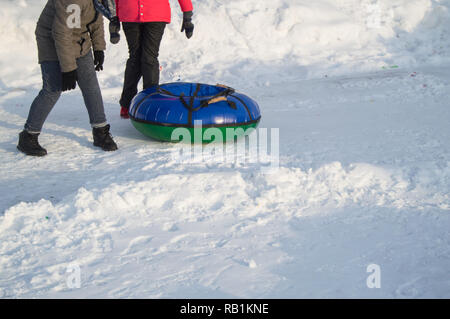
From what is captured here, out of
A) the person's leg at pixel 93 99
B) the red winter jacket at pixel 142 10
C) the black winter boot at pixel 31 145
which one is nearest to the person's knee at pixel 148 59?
the red winter jacket at pixel 142 10

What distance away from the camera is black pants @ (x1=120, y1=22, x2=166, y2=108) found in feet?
17.2

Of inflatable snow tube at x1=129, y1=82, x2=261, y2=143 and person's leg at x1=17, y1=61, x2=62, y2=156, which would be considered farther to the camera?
inflatable snow tube at x1=129, y1=82, x2=261, y2=143

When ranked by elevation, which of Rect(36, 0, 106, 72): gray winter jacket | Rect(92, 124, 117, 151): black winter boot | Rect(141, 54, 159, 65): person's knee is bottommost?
Rect(92, 124, 117, 151): black winter boot

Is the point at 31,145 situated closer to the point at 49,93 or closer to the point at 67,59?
the point at 49,93

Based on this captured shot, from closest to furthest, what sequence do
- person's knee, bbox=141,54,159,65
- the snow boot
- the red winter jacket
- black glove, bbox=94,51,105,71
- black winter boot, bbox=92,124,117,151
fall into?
black glove, bbox=94,51,105,71 → black winter boot, bbox=92,124,117,151 → the red winter jacket → person's knee, bbox=141,54,159,65 → the snow boot

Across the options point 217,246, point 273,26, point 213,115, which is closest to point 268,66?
point 273,26

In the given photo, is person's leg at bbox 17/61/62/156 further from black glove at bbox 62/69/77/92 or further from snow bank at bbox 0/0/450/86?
snow bank at bbox 0/0/450/86

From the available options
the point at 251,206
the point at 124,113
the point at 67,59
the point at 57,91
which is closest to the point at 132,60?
the point at 124,113

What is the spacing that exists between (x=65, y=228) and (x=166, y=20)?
9.35 feet

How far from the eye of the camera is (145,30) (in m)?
5.25

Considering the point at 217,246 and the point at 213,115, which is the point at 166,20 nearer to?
the point at 213,115

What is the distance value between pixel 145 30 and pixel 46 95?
1351 mm

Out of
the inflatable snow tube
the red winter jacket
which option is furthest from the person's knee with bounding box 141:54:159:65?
the inflatable snow tube

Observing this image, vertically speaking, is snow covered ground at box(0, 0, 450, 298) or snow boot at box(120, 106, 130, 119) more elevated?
snow boot at box(120, 106, 130, 119)
